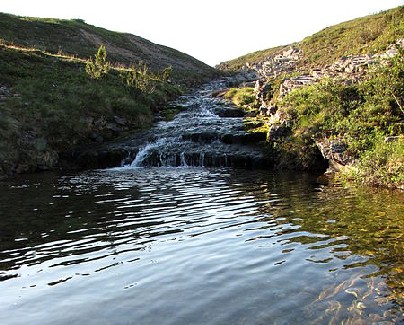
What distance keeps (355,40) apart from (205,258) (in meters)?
55.8

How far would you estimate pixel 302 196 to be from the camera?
54.4 ft

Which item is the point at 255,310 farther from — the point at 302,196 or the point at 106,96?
the point at 106,96

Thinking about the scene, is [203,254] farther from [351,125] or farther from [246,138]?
[246,138]

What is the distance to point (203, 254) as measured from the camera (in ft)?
31.4

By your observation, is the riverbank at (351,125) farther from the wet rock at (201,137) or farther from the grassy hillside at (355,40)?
the grassy hillside at (355,40)

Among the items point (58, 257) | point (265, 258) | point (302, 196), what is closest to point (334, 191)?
point (302, 196)

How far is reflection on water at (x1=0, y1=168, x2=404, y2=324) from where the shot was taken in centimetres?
668

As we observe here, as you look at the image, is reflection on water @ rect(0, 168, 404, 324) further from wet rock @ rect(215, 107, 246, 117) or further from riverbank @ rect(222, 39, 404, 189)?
wet rock @ rect(215, 107, 246, 117)

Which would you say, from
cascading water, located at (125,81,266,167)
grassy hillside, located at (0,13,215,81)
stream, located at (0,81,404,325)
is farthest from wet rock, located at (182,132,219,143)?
grassy hillside, located at (0,13,215,81)

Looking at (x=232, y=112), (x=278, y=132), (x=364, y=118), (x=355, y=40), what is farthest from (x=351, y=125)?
(x=355, y=40)

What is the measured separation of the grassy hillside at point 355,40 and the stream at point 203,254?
31808mm

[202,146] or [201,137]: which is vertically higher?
[201,137]

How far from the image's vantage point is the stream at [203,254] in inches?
264

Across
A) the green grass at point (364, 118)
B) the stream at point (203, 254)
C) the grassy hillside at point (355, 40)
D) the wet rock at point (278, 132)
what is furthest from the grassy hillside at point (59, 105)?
the grassy hillside at point (355, 40)
